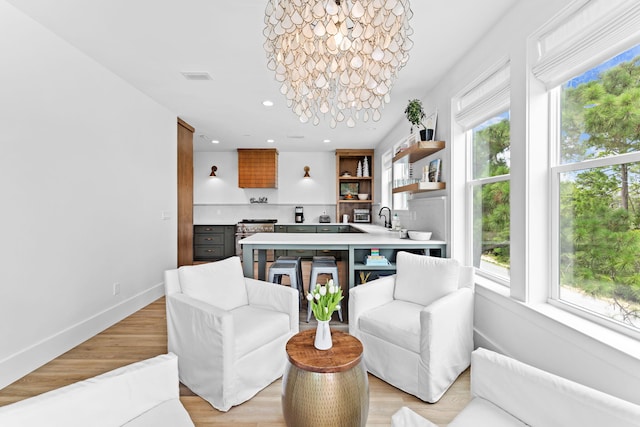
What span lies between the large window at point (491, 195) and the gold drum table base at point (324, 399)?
1.61 meters

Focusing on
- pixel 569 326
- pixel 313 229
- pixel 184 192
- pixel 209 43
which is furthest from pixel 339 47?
pixel 313 229

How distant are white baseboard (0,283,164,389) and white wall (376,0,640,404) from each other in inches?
132

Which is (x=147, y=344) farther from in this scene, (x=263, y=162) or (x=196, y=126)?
(x=263, y=162)

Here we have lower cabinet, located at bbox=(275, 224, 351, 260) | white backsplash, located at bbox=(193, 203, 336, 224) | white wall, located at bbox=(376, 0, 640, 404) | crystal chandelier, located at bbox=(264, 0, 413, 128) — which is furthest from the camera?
white backsplash, located at bbox=(193, 203, 336, 224)

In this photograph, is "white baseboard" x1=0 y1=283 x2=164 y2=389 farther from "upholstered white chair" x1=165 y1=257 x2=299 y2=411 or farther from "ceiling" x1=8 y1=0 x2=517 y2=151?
"ceiling" x1=8 y1=0 x2=517 y2=151

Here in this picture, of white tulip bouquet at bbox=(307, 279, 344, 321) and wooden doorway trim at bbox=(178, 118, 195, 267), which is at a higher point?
wooden doorway trim at bbox=(178, 118, 195, 267)

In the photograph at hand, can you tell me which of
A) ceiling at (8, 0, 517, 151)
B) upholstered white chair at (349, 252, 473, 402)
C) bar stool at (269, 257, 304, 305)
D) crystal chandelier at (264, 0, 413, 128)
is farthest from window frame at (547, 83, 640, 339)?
bar stool at (269, 257, 304, 305)

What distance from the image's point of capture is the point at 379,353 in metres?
2.09

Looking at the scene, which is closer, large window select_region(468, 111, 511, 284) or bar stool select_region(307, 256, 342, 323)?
large window select_region(468, 111, 511, 284)

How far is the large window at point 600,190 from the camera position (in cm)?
143

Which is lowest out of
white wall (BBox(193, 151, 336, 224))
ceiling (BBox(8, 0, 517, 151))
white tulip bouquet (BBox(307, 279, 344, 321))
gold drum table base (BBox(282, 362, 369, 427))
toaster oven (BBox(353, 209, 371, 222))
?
gold drum table base (BBox(282, 362, 369, 427))

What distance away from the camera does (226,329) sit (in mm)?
1740

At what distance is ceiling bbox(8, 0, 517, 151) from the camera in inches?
80.3

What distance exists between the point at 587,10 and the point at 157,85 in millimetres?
3611
